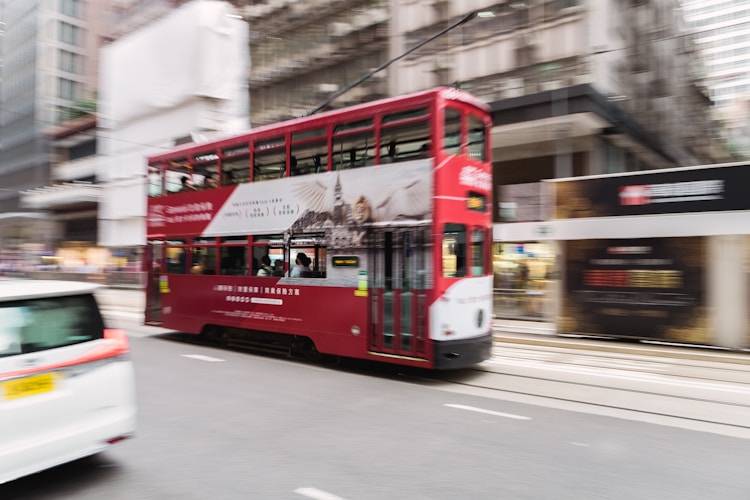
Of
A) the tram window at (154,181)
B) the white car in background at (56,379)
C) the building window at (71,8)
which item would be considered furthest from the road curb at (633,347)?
the building window at (71,8)

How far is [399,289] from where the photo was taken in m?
7.56

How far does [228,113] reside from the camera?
33094mm

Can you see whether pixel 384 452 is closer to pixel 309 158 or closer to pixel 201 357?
pixel 309 158

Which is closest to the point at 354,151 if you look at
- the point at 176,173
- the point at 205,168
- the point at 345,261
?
the point at 345,261

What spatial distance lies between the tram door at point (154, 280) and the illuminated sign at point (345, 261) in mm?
A: 4979

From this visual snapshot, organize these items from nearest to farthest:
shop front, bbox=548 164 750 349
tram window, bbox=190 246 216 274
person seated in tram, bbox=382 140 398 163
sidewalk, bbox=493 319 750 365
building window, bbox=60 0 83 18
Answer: person seated in tram, bbox=382 140 398 163
sidewalk, bbox=493 319 750 365
shop front, bbox=548 164 750 349
tram window, bbox=190 246 216 274
building window, bbox=60 0 83 18

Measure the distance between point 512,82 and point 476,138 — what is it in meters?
A: 12.0

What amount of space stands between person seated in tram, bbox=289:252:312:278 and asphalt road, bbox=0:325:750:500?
207 cm

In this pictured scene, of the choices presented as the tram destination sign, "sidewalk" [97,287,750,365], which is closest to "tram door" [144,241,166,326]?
"sidewalk" [97,287,750,365]

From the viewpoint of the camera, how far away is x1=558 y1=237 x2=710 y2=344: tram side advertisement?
1002cm

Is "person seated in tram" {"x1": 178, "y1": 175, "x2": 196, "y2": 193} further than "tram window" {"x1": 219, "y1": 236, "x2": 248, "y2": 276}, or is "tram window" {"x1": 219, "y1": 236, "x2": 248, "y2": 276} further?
"person seated in tram" {"x1": 178, "y1": 175, "x2": 196, "y2": 193}

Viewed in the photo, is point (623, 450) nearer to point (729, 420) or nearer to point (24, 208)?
point (729, 420)

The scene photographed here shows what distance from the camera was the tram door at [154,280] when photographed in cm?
1149

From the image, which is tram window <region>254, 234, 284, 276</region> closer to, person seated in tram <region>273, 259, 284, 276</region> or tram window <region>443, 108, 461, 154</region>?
person seated in tram <region>273, 259, 284, 276</region>
